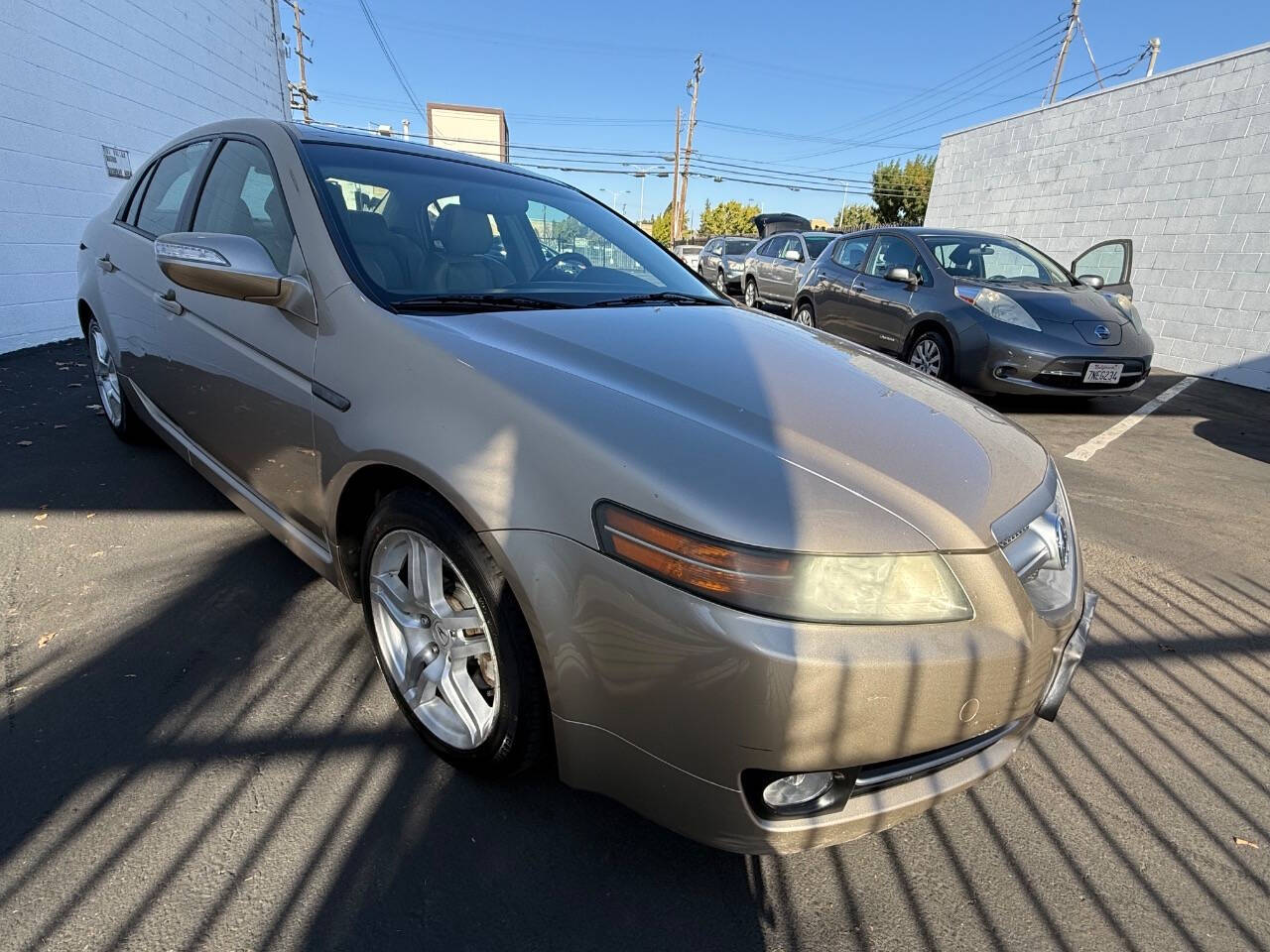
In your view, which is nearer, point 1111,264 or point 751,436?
point 751,436

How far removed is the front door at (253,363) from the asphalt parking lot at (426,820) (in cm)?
54

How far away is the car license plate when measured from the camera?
5496 mm

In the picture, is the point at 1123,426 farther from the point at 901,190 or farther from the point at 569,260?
the point at 901,190

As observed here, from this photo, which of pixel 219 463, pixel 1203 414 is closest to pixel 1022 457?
A: pixel 219 463

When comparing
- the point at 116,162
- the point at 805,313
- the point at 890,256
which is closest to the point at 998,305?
the point at 890,256

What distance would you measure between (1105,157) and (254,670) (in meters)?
12.8

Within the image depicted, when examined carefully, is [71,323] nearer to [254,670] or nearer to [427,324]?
[254,670]

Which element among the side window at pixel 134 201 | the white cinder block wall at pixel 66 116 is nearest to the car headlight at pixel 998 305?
the side window at pixel 134 201

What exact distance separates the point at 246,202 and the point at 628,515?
6.61 ft

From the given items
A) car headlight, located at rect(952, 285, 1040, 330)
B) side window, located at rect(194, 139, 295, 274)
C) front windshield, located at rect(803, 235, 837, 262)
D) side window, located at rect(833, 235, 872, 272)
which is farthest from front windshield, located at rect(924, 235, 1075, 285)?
side window, located at rect(194, 139, 295, 274)

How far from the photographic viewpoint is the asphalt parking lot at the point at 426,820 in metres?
1.44

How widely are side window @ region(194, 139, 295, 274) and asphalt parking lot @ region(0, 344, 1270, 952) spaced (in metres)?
1.26

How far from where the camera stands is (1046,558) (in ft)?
4.99

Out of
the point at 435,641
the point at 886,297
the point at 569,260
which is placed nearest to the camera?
the point at 435,641
